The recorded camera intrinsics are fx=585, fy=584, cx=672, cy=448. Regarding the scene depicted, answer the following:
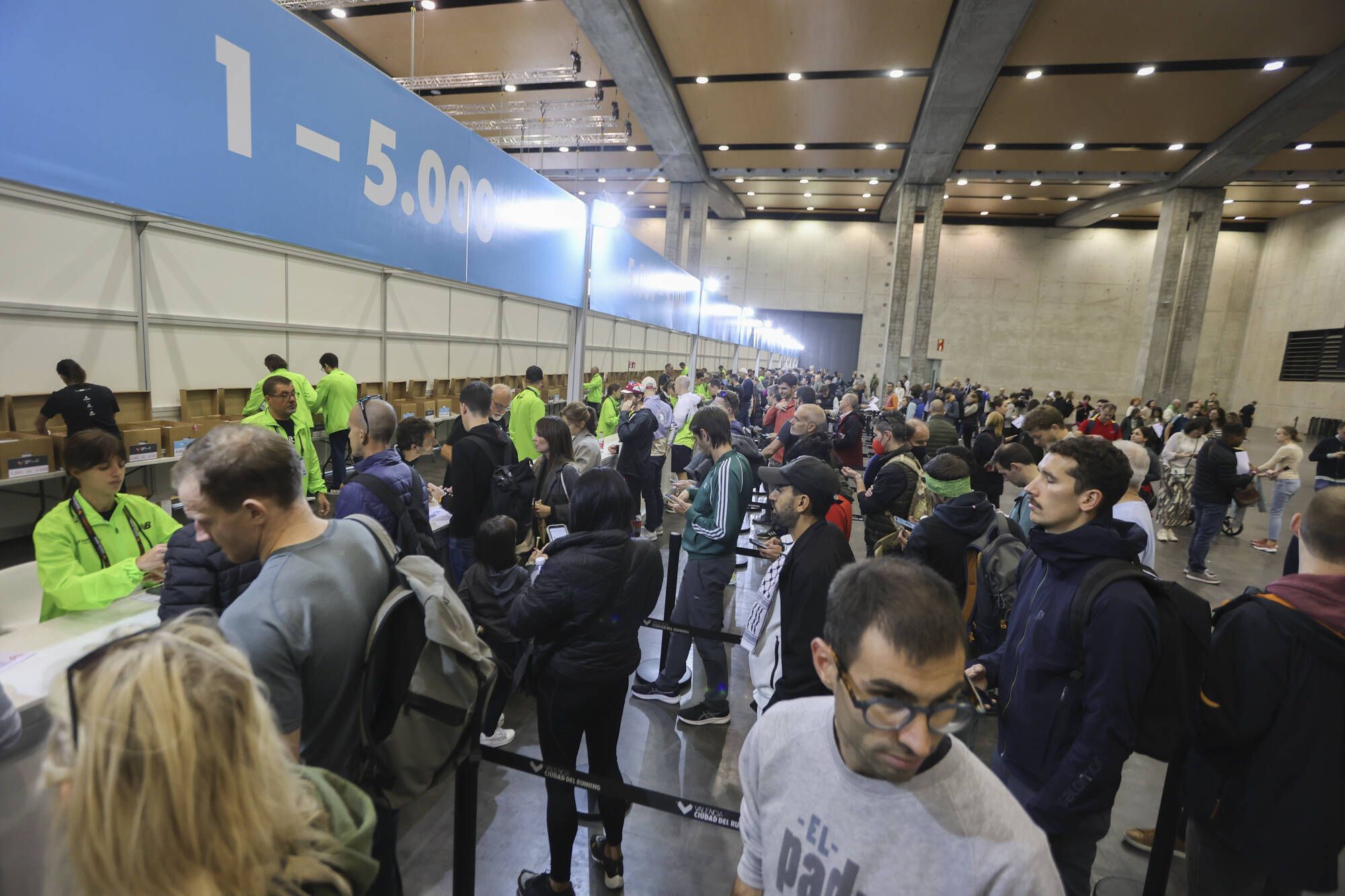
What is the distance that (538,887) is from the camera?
2.30 metres

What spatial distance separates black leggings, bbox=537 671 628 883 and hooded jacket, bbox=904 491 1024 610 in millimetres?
1767

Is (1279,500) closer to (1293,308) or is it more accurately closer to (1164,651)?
(1164,651)

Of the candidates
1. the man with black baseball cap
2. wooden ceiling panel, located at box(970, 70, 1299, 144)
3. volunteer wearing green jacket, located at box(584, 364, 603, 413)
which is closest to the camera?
the man with black baseball cap

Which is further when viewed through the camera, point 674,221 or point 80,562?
point 674,221

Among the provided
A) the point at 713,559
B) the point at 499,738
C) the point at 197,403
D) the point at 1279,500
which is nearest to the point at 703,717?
the point at 713,559

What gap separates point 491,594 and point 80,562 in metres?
1.60

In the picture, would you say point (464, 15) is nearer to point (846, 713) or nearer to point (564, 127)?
point (564, 127)

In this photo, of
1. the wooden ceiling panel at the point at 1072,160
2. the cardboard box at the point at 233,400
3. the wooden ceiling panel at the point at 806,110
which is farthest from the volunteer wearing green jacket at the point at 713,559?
the wooden ceiling panel at the point at 1072,160

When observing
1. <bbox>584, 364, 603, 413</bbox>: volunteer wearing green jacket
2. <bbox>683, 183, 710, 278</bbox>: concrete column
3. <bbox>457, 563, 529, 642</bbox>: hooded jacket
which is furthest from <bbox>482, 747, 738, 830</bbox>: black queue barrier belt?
<bbox>683, 183, 710, 278</bbox>: concrete column

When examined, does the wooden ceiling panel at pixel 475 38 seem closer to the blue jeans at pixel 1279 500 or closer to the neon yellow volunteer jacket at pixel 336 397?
the neon yellow volunteer jacket at pixel 336 397

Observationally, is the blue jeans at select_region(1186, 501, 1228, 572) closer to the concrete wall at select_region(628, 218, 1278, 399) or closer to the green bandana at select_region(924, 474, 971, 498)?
the green bandana at select_region(924, 474, 971, 498)

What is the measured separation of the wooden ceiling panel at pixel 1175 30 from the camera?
1040 cm

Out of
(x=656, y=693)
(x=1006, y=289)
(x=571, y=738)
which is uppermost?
(x=1006, y=289)

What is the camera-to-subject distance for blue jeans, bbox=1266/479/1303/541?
7.57m
